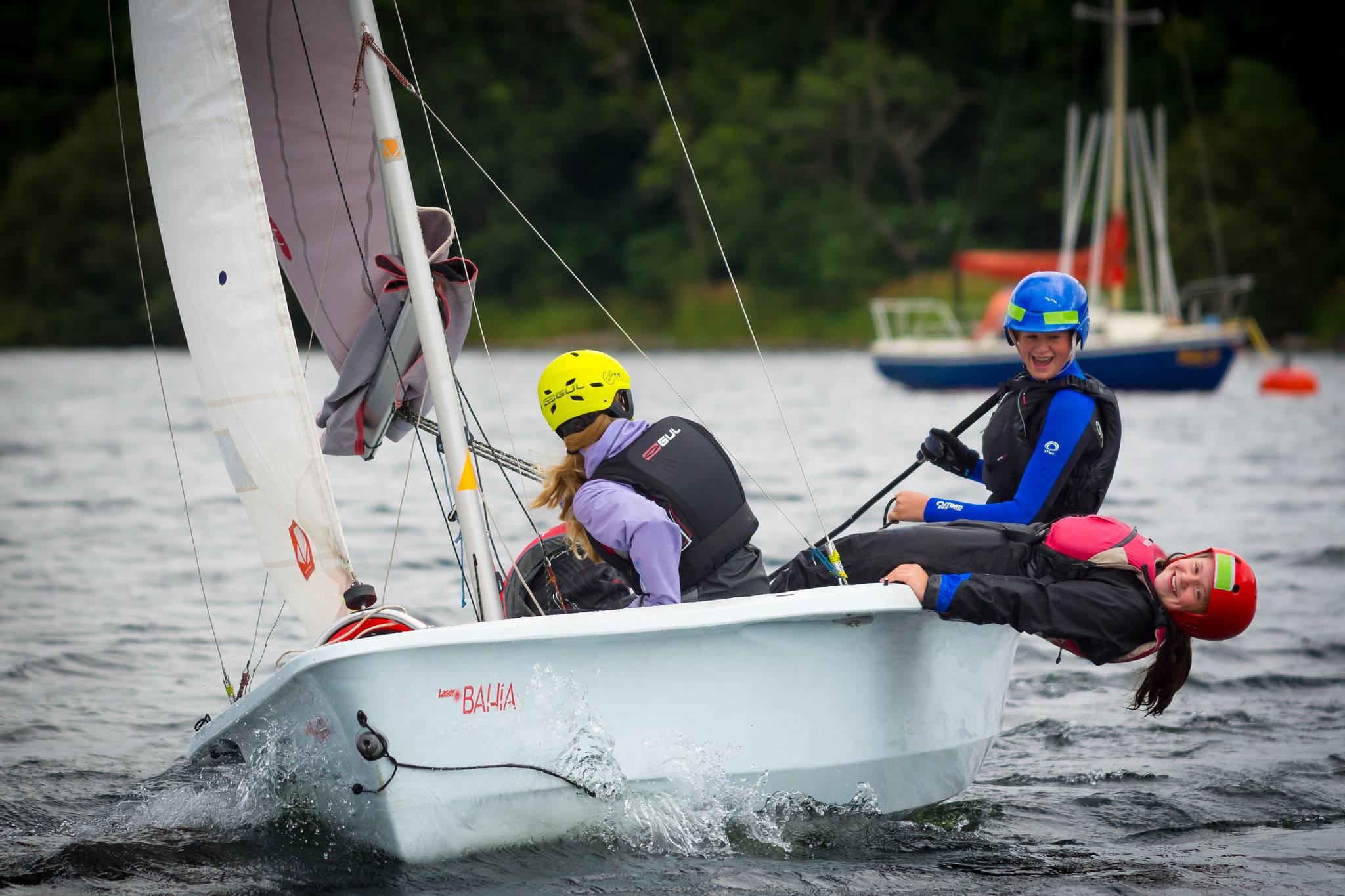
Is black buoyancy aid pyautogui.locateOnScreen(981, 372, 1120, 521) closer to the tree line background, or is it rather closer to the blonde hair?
the blonde hair

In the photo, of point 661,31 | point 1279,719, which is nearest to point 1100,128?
point 661,31

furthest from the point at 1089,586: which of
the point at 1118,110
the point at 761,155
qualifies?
the point at 761,155

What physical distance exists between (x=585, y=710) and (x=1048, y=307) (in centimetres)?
185

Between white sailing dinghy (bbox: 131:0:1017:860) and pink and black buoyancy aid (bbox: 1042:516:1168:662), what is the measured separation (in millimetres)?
402

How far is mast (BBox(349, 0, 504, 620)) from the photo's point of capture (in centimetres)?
419

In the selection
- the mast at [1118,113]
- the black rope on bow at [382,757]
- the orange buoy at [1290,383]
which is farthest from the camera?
the mast at [1118,113]

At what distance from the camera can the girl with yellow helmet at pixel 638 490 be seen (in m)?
4.07

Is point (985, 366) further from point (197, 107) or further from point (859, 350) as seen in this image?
point (197, 107)

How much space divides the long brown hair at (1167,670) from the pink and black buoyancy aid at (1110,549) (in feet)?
0.09

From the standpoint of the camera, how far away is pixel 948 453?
4.98 m

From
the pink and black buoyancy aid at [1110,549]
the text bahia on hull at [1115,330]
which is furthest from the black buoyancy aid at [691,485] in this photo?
the text bahia on hull at [1115,330]

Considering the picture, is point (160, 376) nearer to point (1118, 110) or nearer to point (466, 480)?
point (466, 480)

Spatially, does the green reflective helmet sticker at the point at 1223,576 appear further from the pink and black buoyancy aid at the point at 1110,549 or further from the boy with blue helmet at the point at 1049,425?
the boy with blue helmet at the point at 1049,425

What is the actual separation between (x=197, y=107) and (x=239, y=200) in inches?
11.5
